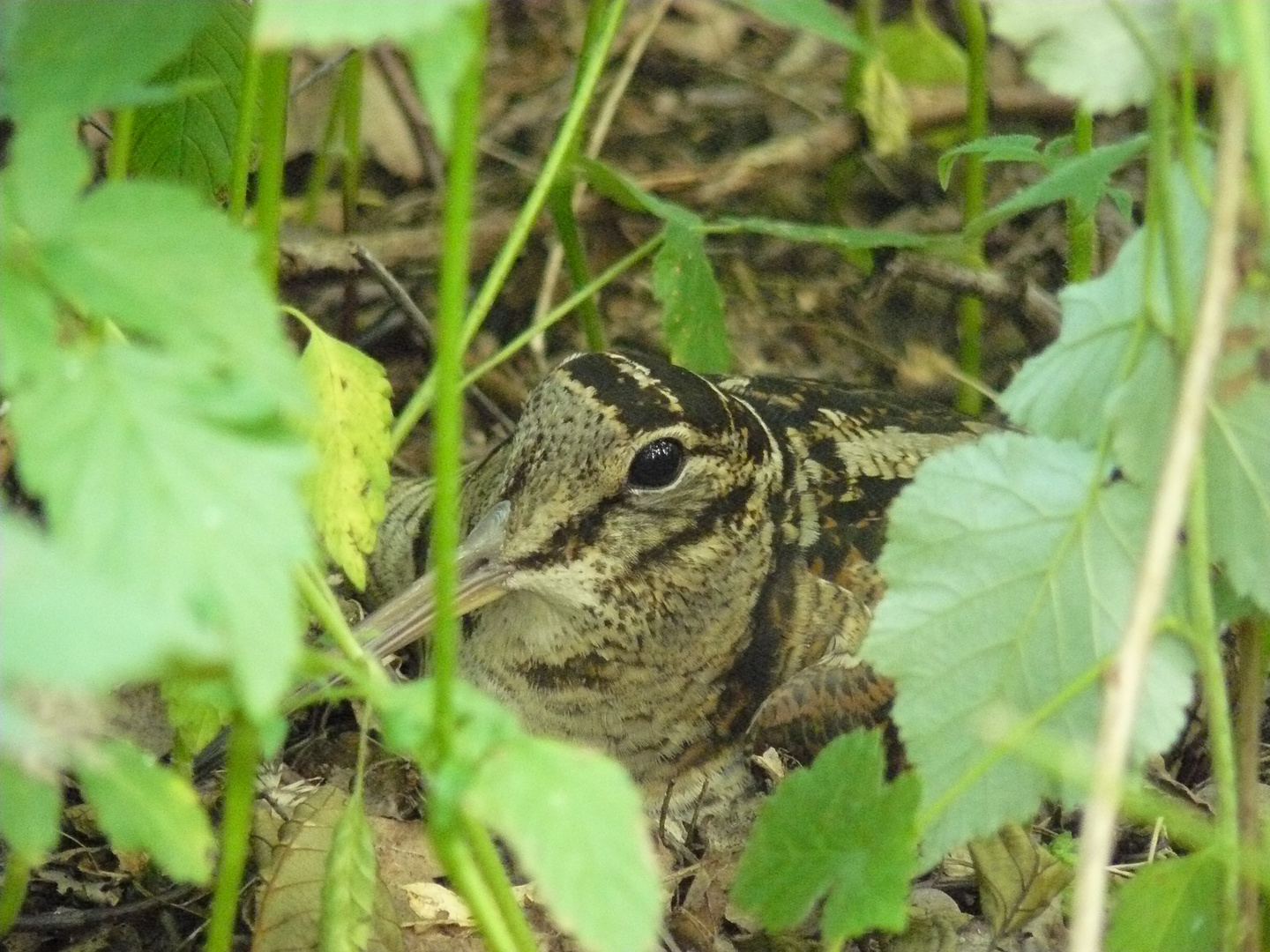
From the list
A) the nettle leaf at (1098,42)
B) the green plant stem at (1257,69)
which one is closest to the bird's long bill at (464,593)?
the nettle leaf at (1098,42)

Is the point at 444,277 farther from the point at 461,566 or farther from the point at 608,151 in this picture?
the point at 608,151

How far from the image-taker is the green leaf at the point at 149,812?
4.14 ft

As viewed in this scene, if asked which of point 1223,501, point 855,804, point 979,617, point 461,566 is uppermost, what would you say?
point 1223,501

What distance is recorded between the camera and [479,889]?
144cm

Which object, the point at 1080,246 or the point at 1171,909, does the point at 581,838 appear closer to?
the point at 1171,909

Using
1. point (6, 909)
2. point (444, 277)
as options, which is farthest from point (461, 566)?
point (444, 277)

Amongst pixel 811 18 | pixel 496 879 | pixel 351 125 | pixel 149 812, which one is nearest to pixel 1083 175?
pixel 811 18

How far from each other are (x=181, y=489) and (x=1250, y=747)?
4.24 feet

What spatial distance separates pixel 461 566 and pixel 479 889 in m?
1.30

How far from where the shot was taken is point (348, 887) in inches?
67.0

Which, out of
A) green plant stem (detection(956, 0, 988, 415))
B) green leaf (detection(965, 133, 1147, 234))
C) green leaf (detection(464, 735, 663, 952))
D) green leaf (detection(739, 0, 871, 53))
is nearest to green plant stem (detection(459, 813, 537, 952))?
green leaf (detection(464, 735, 663, 952))

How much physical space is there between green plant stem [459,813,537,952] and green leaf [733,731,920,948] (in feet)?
0.85

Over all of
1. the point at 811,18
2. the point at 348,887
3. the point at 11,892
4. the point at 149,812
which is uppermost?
the point at 811,18

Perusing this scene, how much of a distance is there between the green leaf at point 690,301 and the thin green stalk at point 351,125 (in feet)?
2.46
